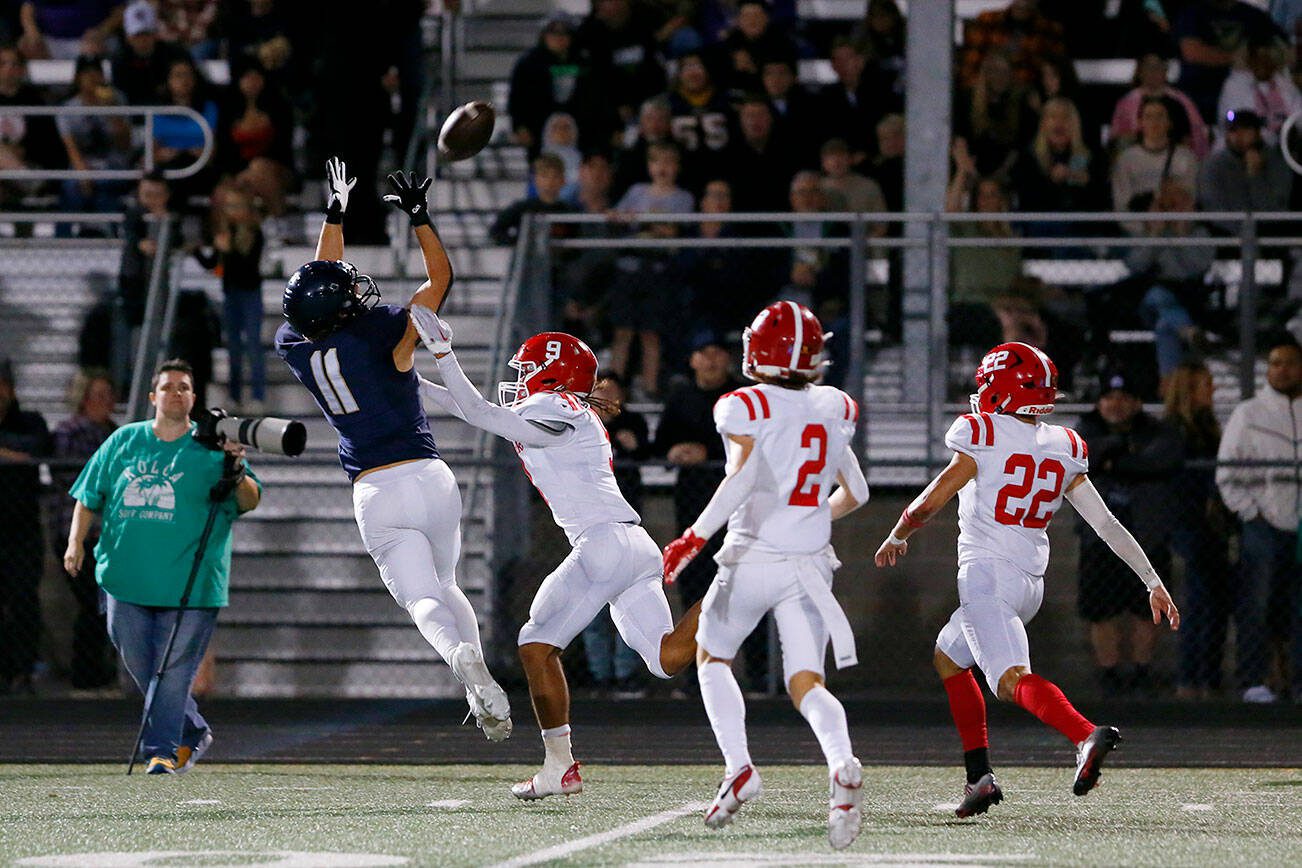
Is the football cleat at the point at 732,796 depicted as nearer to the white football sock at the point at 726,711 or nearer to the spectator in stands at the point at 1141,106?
the white football sock at the point at 726,711

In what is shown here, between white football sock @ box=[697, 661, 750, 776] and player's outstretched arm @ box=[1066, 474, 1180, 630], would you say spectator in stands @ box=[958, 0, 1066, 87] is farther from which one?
white football sock @ box=[697, 661, 750, 776]

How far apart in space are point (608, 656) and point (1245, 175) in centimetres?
475

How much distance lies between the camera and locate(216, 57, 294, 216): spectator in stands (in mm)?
14531

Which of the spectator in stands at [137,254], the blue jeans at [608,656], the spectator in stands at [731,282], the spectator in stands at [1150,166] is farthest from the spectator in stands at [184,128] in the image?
the spectator in stands at [1150,166]

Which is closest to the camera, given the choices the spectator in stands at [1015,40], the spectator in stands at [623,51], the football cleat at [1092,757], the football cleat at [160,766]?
the football cleat at [1092,757]

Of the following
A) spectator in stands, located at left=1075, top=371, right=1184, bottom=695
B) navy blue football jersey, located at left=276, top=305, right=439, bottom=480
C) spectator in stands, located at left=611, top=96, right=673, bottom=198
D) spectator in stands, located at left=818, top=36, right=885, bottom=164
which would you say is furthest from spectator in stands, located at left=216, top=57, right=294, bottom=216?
navy blue football jersey, located at left=276, top=305, right=439, bottom=480

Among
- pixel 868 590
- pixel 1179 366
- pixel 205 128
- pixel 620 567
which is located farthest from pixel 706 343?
pixel 620 567

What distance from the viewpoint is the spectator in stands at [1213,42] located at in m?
13.9

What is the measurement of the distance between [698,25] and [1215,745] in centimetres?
696

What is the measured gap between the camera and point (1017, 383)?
731 centimetres

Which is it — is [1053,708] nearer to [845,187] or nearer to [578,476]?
[578,476]

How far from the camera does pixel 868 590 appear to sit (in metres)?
12.7

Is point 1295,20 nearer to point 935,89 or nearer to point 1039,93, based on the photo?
point 1039,93

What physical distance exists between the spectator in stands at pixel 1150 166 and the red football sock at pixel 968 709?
6.21 meters
